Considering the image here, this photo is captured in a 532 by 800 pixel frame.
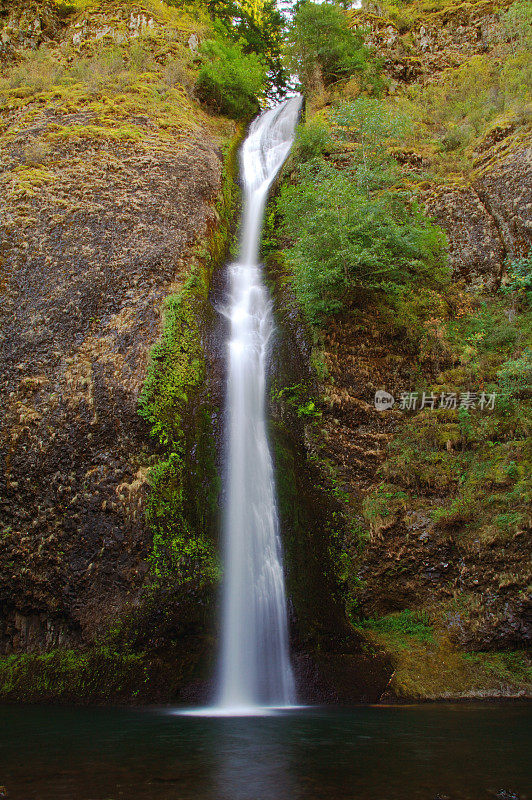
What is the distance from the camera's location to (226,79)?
17.3 metres

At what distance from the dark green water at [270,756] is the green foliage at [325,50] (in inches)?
815

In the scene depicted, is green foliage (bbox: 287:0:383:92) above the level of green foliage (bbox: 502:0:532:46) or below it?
above

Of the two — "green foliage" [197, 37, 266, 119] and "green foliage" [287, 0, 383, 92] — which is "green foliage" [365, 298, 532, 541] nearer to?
"green foliage" [197, 37, 266, 119]

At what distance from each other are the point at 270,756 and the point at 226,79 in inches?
786

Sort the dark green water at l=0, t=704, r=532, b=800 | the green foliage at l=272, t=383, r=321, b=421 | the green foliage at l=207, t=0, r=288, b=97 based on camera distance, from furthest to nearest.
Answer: the green foliage at l=207, t=0, r=288, b=97
the green foliage at l=272, t=383, r=321, b=421
the dark green water at l=0, t=704, r=532, b=800

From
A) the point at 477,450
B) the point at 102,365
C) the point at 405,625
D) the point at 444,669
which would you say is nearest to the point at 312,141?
the point at 102,365

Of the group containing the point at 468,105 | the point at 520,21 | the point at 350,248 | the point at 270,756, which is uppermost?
the point at 520,21

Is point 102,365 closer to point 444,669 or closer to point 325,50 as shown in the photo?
point 444,669

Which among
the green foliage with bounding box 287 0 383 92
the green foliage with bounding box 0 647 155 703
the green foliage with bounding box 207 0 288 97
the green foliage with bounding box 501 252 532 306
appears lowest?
the green foliage with bounding box 0 647 155 703

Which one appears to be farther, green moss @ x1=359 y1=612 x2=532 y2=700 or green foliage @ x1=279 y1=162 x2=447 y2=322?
green foliage @ x1=279 y1=162 x2=447 y2=322

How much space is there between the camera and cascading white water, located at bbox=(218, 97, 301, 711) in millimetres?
6922

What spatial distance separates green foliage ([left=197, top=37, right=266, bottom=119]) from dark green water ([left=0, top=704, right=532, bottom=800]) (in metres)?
19.3

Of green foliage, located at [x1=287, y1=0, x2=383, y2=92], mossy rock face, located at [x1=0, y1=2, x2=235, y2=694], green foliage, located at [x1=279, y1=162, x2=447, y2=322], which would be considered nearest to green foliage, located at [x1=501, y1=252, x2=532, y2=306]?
green foliage, located at [x1=279, y1=162, x2=447, y2=322]

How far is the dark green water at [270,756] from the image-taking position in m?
3.08
